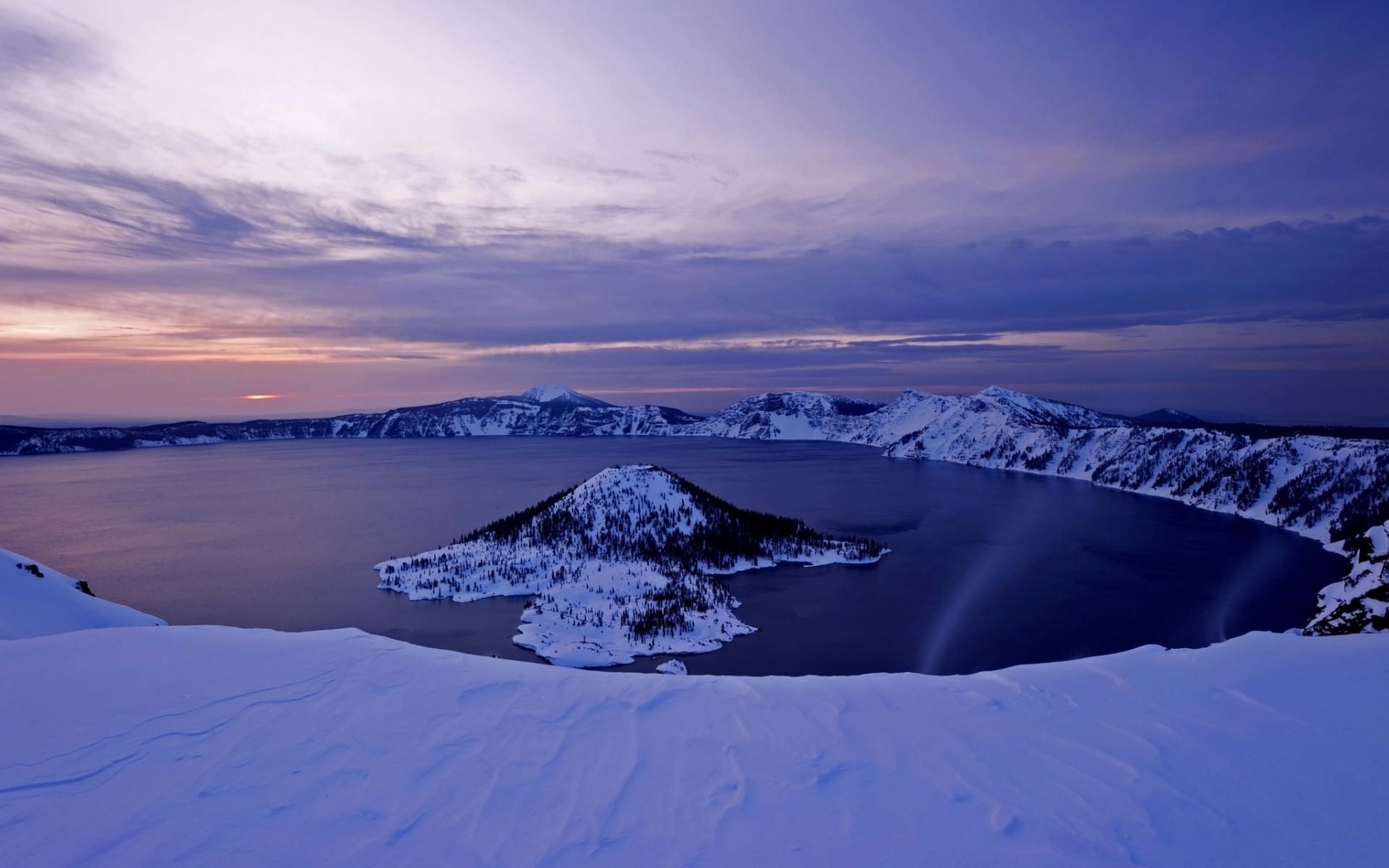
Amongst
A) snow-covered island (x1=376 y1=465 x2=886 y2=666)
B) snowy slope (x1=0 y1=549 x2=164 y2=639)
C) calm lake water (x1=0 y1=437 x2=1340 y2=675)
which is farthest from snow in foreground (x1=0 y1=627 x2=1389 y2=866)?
snow-covered island (x1=376 y1=465 x2=886 y2=666)

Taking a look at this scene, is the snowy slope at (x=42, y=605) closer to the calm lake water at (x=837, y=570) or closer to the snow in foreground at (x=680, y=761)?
the snow in foreground at (x=680, y=761)

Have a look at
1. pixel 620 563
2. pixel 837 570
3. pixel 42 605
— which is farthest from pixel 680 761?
pixel 837 570

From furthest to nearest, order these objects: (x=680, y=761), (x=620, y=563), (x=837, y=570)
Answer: (x=837, y=570), (x=620, y=563), (x=680, y=761)

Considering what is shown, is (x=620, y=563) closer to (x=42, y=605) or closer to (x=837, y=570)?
(x=837, y=570)

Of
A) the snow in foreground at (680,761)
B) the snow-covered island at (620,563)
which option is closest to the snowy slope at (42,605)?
the snow in foreground at (680,761)

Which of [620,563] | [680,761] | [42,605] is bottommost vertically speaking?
[620,563]

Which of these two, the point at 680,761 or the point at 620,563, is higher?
the point at 680,761

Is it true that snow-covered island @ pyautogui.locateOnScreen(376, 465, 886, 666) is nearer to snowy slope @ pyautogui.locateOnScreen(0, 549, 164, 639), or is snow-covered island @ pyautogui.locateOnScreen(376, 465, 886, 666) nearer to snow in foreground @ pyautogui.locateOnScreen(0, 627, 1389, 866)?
snowy slope @ pyautogui.locateOnScreen(0, 549, 164, 639)
